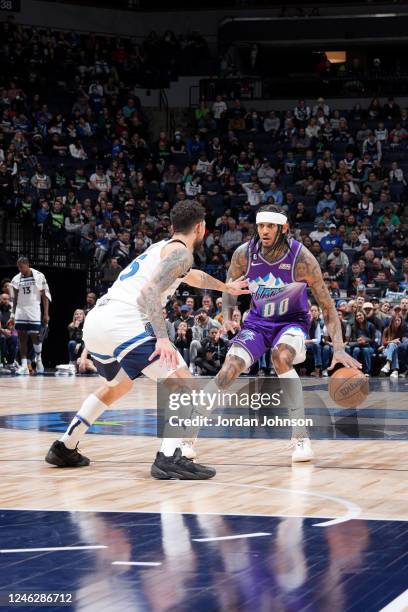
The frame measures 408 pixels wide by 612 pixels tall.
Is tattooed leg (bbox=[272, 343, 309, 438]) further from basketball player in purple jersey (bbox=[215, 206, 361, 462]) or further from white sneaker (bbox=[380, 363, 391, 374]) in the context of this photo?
white sneaker (bbox=[380, 363, 391, 374])

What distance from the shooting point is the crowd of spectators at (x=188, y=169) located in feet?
78.6

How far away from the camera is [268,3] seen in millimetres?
33188

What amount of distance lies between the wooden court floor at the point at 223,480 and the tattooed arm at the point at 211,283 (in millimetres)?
1289

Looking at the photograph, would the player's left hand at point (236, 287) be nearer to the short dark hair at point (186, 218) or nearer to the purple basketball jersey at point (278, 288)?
the purple basketball jersey at point (278, 288)

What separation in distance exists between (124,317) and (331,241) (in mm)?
16992

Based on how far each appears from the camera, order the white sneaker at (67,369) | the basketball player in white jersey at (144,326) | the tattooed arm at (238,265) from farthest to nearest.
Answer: the white sneaker at (67,369) → the tattooed arm at (238,265) → the basketball player in white jersey at (144,326)

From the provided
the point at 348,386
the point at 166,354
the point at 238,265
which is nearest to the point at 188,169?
the point at 348,386

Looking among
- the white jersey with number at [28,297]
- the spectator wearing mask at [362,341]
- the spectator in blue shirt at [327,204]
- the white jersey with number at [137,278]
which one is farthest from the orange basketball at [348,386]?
the spectator in blue shirt at [327,204]

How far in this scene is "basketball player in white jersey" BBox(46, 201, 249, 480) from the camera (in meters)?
6.99

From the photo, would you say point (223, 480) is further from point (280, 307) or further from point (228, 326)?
point (280, 307)

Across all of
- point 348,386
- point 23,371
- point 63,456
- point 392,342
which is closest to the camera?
point 63,456

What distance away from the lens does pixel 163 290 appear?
6957 millimetres

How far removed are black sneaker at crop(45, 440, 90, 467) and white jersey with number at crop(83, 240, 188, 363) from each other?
805 mm

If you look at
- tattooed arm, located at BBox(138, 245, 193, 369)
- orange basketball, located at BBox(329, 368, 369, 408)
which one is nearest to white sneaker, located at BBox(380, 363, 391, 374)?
orange basketball, located at BBox(329, 368, 369, 408)
